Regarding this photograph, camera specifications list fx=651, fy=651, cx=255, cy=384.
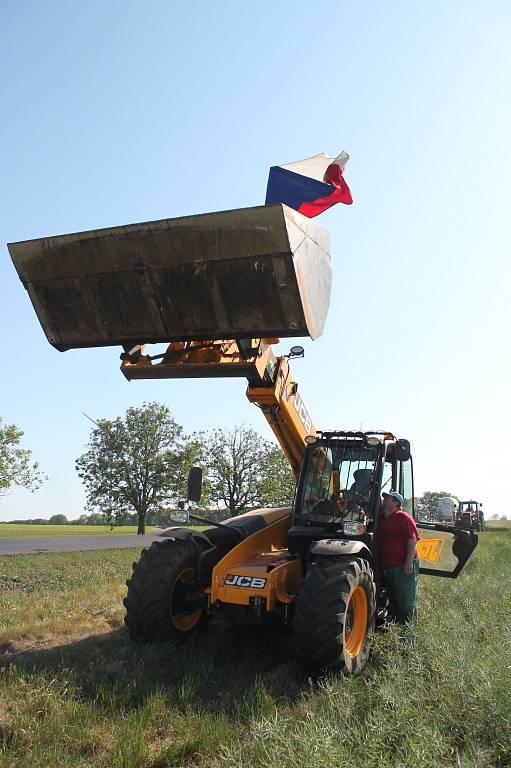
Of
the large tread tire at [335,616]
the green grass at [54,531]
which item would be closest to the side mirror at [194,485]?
the large tread tire at [335,616]

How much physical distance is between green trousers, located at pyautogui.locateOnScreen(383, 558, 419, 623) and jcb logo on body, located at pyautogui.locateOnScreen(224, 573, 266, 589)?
5.16 ft

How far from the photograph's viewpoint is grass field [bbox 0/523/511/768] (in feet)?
13.5

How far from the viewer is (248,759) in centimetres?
401

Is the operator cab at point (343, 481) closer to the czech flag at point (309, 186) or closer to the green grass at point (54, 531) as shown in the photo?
the czech flag at point (309, 186)

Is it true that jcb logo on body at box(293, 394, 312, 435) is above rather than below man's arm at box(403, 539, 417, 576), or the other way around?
above

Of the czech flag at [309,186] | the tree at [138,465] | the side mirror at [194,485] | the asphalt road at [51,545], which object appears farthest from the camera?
the tree at [138,465]

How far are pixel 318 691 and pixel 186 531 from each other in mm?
2629

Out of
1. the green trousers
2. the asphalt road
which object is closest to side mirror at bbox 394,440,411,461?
the green trousers

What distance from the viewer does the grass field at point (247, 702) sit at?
13.5ft

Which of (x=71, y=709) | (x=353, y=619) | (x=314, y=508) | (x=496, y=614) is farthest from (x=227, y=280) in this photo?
(x=496, y=614)

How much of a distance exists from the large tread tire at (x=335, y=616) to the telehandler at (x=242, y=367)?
0.01 meters

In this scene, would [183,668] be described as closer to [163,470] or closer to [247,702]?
[247,702]

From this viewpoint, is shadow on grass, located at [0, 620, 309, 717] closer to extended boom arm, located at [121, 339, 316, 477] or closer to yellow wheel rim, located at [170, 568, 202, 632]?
yellow wheel rim, located at [170, 568, 202, 632]

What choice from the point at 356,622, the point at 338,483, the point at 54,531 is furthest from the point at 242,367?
the point at 54,531
